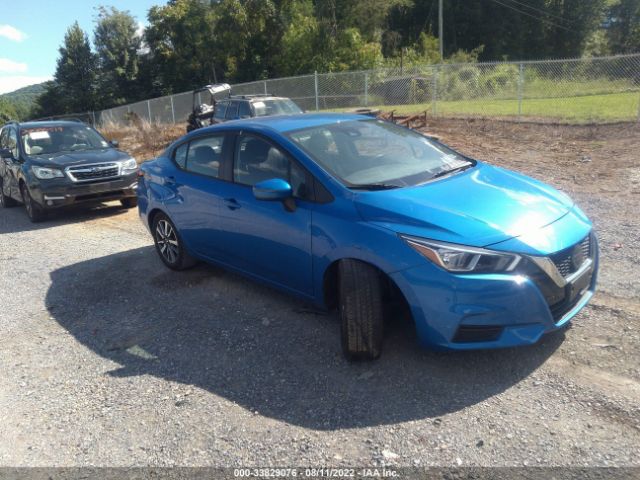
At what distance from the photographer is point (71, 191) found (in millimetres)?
8891

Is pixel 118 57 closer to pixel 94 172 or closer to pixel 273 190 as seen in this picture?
pixel 94 172

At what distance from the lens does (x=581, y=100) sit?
729 inches

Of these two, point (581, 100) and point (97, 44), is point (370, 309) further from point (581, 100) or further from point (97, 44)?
point (97, 44)

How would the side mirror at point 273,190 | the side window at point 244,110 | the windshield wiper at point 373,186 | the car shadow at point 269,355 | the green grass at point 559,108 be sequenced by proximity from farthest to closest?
the green grass at point 559,108
the side window at point 244,110
the side mirror at point 273,190
the windshield wiper at point 373,186
the car shadow at point 269,355

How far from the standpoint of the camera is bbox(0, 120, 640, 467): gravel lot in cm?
292

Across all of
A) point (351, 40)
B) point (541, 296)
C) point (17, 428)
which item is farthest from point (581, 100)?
point (17, 428)

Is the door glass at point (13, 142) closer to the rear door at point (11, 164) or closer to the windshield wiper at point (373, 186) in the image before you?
the rear door at point (11, 164)

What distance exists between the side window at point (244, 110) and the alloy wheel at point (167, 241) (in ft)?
28.0

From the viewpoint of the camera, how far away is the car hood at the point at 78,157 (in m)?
9.02

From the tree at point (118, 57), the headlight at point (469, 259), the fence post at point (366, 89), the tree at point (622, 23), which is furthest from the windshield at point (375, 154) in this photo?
the tree at point (622, 23)

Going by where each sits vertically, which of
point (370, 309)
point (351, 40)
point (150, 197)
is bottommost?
point (370, 309)

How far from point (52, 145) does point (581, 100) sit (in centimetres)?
1680

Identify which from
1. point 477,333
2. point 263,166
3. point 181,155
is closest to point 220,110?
point 181,155

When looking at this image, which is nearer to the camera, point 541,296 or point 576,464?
point 576,464
